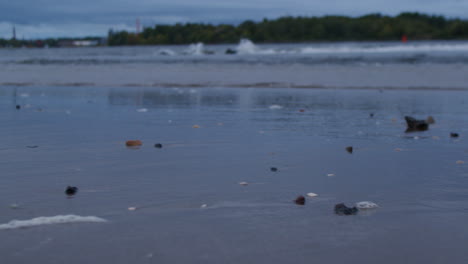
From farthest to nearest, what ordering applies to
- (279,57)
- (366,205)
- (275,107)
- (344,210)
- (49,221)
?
(279,57) → (275,107) → (366,205) → (344,210) → (49,221)

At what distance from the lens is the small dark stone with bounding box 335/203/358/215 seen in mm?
3502

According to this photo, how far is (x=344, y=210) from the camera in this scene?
351cm

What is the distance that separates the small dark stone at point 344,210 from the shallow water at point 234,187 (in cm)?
6

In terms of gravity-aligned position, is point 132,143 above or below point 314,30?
below

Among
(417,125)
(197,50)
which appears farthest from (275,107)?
(197,50)

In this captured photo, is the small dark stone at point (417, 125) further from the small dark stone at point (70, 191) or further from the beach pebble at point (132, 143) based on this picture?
the small dark stone at point (70, 191)

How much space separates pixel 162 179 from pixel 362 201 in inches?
63.3

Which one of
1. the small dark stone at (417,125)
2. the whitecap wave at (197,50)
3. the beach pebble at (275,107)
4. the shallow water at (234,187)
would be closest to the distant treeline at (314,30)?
the whitecap wave at (197,50)

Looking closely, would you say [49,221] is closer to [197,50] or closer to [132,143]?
[132,143]

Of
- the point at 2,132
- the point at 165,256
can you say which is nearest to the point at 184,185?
the point at 165,256

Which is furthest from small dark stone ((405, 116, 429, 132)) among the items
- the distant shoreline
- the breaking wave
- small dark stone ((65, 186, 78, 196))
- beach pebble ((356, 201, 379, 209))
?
the distant shoreline

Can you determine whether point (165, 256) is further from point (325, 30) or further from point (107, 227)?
point (325, 30)

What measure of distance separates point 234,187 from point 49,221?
1.43 m

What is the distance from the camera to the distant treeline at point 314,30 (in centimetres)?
8531
